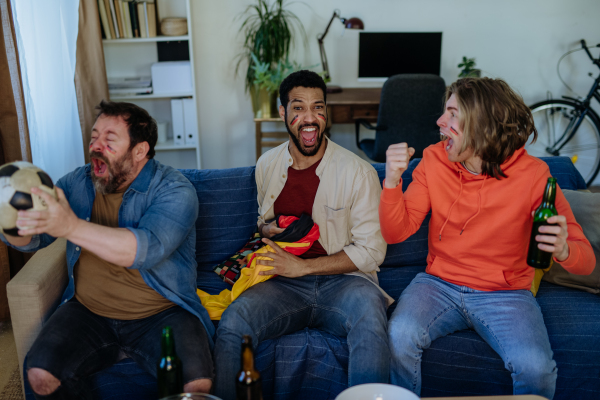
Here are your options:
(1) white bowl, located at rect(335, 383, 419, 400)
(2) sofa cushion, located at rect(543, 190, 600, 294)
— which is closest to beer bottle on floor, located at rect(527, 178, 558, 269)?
(2) sofa cushion, located at rect(543, 190, 600, 294)

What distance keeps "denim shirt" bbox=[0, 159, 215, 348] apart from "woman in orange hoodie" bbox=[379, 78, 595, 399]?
2.03 feet

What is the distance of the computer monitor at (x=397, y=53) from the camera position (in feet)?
12.7

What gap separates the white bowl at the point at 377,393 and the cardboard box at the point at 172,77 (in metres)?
3.00

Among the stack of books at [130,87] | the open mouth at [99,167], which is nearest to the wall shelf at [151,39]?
the stack of books at [130,87]

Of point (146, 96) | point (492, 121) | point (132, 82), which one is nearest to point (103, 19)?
point (132, 82)

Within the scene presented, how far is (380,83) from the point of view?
412 cm

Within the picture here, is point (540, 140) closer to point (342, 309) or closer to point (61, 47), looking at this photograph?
point (342, 309)

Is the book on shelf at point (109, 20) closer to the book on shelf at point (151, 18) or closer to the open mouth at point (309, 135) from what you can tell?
the book on shelf at point (151, 18)

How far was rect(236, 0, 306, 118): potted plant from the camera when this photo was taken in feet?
12.3

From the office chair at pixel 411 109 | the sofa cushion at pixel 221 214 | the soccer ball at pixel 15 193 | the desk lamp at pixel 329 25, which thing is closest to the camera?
the soccer ball at pixel 15 193

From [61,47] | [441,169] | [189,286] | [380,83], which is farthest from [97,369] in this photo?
[380,83]

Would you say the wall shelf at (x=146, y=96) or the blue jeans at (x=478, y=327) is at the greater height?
the wall shelf at (x=146, y=96)

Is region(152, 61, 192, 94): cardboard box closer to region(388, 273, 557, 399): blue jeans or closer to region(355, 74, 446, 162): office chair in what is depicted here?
region(355, 74, 446, 162): office chair

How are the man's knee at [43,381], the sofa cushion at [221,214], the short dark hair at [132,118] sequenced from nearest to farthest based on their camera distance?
the man's knee at [43,381]
the short dark hair at [132,118]
the sofa cushion at [221,214]
